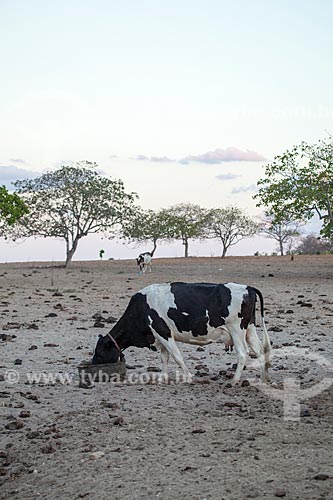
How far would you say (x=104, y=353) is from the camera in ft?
36.6

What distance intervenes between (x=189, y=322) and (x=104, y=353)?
1.50 metres

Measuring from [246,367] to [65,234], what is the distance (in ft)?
109

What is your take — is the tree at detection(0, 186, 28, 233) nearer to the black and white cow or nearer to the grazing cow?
the grazing cow

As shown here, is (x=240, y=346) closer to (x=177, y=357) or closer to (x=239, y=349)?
(x=239, y=349)

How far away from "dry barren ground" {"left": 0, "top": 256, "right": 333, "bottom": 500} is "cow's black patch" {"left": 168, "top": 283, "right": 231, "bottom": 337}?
2.90ft

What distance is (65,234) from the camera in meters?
44.0

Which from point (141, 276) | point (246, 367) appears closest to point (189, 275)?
point (141, 276)

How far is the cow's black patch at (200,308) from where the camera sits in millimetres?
10898

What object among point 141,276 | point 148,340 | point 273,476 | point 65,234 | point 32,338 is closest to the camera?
point 273,476

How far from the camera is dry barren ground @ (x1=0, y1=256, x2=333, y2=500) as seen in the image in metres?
6.28

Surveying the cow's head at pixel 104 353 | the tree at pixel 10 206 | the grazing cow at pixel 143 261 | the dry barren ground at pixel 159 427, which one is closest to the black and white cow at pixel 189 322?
the cow's head at pixel 104 353

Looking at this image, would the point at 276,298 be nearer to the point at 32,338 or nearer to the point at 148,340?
the point at 32,338

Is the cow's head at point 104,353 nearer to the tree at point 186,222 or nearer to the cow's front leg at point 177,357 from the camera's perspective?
the cow's front leg at point 177,357

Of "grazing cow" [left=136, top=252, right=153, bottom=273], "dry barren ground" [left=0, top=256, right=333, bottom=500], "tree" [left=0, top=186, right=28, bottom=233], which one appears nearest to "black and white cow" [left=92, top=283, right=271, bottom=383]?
"dry barren ground" [left=0, top=256, right=333, bottom=500]
